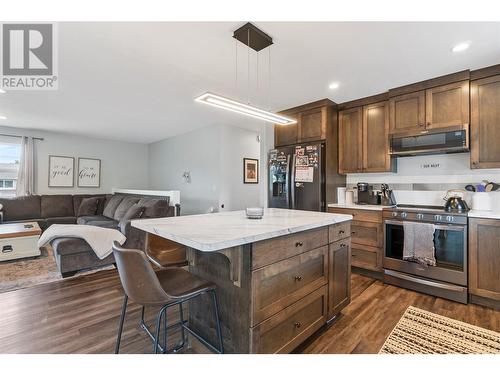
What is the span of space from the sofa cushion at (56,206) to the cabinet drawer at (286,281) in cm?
591

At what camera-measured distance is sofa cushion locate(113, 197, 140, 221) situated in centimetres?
474

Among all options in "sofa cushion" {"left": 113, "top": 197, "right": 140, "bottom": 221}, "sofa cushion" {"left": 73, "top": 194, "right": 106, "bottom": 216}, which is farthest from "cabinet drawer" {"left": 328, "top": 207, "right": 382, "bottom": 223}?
"sofa cushion" {"left": 73, "top": 194, "right": 106, "bottom": 216}

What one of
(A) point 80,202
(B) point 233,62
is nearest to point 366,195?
(B) point 233,62

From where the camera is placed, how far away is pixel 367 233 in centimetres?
312

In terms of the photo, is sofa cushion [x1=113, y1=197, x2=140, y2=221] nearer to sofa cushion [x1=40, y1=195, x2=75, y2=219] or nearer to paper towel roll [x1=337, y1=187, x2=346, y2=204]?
sofa cushion [x1=40, y1=195, x2=75, y2=219]

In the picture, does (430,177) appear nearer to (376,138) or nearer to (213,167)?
(376,138)

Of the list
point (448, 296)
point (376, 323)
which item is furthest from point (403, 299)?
point (376, 323)

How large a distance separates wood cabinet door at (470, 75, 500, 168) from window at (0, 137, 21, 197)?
26.6ft

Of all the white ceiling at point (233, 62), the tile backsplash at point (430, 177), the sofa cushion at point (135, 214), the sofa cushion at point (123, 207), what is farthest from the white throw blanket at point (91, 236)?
the tile backsplash at point (430, 177)

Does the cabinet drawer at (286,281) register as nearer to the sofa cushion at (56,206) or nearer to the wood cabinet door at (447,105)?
the wood cabinet door at (447,105)

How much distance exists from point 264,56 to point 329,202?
7.15ft

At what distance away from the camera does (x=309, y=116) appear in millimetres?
3719
